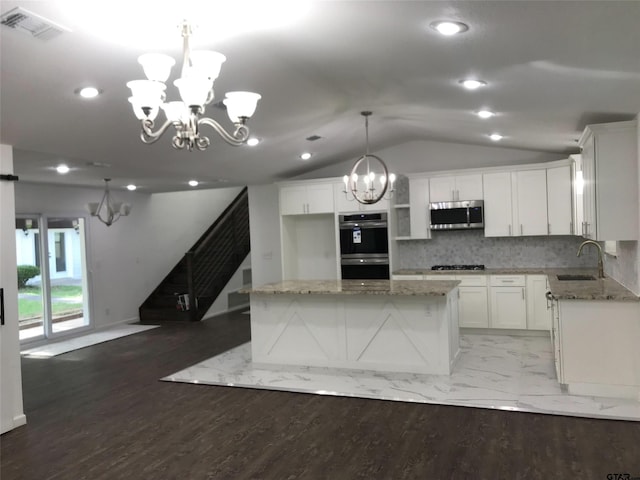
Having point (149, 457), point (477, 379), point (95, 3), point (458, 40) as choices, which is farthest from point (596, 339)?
point (95, 3)

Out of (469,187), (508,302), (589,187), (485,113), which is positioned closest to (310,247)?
(469,187)

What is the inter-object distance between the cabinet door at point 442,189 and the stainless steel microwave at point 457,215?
0.27 feet

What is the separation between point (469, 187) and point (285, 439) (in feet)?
15.4

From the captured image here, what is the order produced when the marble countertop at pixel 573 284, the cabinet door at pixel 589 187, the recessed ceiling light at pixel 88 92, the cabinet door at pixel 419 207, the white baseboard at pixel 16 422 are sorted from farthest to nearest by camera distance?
the cabinet door at pixel 419 207, the cabinet door at pixel 589 187, the marble countertop at pixel 573 284, the white baseboard at pixel 16 422, the recessed ceiling light at pixel 88 92

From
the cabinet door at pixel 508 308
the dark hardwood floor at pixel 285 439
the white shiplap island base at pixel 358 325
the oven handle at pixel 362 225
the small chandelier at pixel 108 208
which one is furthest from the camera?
the small chandelier at pixel 108 208

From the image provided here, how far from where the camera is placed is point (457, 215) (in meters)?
7.16

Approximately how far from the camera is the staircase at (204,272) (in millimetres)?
9398

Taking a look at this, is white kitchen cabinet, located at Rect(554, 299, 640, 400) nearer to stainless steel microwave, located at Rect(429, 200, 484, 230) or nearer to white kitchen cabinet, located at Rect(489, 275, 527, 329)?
white kitchen cabinet, located at Rect(489, 275, 527, 329)

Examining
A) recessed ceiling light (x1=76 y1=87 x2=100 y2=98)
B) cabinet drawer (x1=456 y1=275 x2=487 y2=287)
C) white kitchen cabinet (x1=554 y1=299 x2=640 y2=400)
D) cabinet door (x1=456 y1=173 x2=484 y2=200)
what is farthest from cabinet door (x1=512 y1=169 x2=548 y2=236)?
recessed ceiling light (x1=76 y1=87 x2=100 y2=98)

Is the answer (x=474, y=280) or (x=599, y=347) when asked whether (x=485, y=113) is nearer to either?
(x=599, y=347)

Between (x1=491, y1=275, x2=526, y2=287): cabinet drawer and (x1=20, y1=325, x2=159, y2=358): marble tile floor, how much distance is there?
5675mm

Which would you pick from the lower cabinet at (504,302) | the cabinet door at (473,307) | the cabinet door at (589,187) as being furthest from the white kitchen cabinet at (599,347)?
the cabinet door at (473,307)

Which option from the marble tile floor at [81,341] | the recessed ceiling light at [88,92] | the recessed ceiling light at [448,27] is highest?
the recessed ceiling light at [448,27]

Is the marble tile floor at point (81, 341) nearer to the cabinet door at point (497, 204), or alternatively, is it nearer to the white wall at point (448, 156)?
the white wall at point (448, 156)
